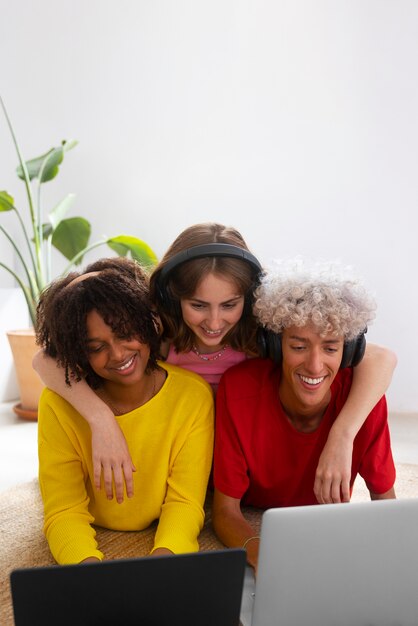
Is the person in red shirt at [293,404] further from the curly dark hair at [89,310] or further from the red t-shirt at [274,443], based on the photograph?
the curly dark hair at [89,310]

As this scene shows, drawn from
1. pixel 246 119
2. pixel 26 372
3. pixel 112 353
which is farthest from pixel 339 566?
pixel 246 119

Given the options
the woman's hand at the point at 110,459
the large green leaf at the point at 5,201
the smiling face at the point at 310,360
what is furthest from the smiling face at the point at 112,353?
the large green leaf at the point at 5,201

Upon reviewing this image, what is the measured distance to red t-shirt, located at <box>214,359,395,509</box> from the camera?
163 cm

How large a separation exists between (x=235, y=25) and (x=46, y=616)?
118 inches

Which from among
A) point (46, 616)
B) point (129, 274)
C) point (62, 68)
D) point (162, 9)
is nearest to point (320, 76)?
point (162, 9)

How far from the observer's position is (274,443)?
167 cm

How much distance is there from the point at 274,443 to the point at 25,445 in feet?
4.99

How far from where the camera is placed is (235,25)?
3242mm

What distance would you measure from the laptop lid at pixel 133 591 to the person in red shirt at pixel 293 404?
1.87ft

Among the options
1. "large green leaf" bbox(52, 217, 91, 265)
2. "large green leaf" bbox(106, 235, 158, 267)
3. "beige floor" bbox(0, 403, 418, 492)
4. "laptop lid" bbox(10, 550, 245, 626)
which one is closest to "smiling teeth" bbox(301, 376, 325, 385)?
"laptop lid" bbox(10, 550, 245, 626)

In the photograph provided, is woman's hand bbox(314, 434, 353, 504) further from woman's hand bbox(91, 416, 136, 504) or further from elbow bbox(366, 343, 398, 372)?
woman's hand bbox(91, 416, 136, 504)

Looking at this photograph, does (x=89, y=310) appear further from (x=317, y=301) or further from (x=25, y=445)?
(x=25, y=445)

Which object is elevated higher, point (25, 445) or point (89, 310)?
point (89, 310)

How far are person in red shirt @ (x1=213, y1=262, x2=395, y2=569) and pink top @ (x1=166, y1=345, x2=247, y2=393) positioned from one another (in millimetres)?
147
